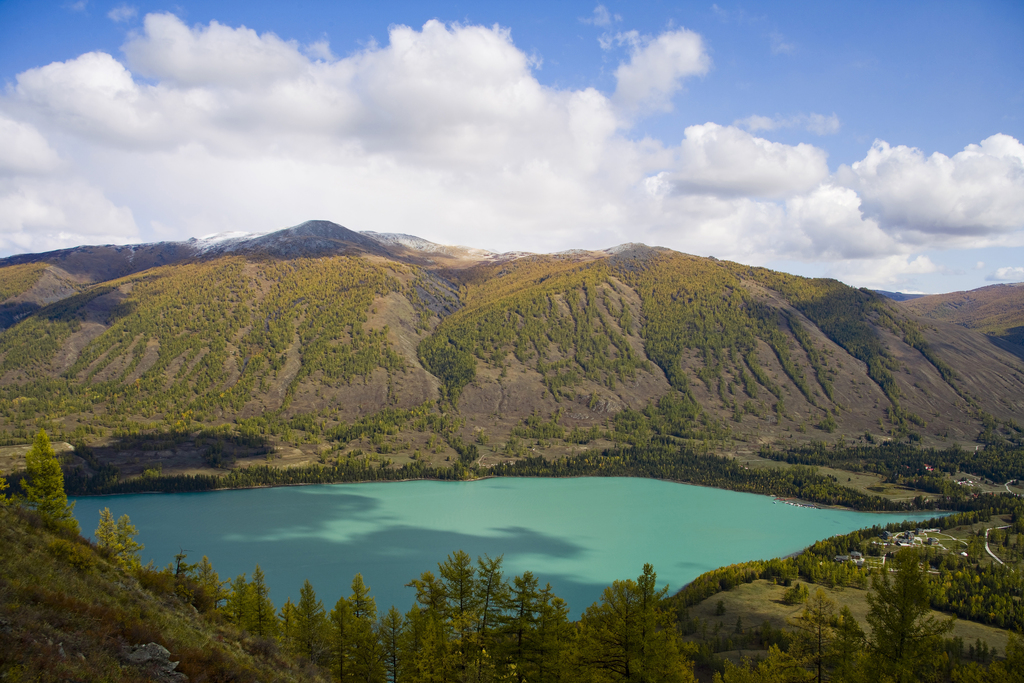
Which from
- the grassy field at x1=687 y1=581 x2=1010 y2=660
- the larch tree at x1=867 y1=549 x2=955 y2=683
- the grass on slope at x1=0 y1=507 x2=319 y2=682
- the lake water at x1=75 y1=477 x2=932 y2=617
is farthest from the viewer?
the lake water at x1=75 y1=477 x2=932 y2=617

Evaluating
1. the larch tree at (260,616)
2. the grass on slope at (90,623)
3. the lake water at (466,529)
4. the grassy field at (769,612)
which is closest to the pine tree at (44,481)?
the larch tree at (260,616)

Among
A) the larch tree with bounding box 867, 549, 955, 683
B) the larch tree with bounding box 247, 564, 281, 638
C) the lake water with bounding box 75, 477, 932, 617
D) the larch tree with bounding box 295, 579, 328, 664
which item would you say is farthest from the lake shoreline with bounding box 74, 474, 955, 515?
the larch tree with bounding box 867, 549, 955, 683

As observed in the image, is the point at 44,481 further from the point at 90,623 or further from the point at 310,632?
the point at 90,623

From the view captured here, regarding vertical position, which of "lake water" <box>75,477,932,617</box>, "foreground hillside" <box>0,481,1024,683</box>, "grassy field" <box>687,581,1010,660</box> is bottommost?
"lake water" <box>75,477,932,617</box>

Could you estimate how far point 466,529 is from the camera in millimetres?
110438

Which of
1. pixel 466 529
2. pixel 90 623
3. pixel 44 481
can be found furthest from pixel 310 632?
pixel 466 529

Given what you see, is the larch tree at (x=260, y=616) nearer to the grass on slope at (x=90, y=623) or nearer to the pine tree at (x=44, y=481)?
the pine tree at (x=44, y=481)

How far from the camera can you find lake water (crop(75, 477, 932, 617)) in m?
87.5

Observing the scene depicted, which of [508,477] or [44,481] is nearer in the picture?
[44,481]

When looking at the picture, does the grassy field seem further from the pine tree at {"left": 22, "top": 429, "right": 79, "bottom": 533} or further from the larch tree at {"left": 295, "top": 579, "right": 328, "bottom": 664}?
the pine tree at {"left": 22, "top": 429, "right": 79, "bottom": 533}

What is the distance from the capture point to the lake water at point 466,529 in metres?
87.5


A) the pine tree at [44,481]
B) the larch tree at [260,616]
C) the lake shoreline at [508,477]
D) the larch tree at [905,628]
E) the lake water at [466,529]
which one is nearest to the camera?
the larch tree at [905,628]

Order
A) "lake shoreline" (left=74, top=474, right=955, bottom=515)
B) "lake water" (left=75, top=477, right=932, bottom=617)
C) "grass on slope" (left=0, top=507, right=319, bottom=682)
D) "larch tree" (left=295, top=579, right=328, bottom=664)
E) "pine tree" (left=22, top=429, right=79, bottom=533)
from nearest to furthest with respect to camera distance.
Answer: "grass on slope" (left=0, top=507, right=319, bottom=682) → "larch tree" (left=295, top=579, right=328, bottom=664) → "pine tree" (left=22, top=429, right=79, bottom=533) → "lake water" (left=75, top=477, right=932, bottom=617) → "lake shoreline" (left=74, top=474, right=955, bottom=515)

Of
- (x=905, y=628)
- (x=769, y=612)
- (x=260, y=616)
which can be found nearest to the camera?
(x=905, y=628)
